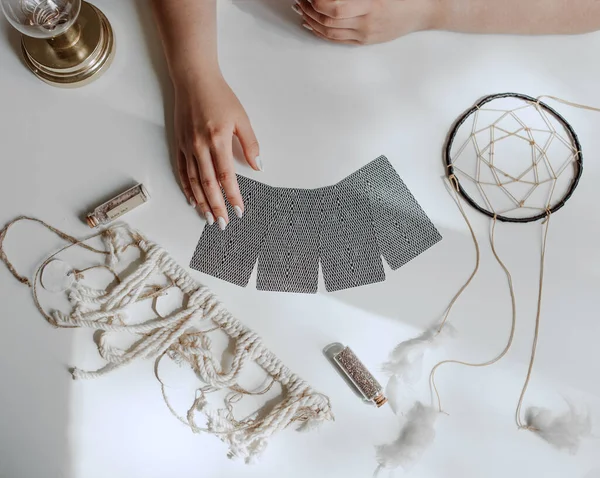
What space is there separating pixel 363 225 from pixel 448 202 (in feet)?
0.53

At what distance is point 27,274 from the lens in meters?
0.95

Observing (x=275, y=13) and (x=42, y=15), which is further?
(x=275, y=13)

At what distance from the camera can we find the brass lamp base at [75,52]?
3.09ft

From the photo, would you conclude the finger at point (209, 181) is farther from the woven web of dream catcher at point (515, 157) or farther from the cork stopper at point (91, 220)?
the woven web of dream catcher at point (515, 157)

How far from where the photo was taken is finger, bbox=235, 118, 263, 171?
3.09 feet

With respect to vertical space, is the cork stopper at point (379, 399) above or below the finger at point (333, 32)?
below

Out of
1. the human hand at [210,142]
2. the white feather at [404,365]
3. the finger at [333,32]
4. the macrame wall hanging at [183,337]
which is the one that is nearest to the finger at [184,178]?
the human hand at [210,142]

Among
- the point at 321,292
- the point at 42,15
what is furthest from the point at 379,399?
the point at 42,15

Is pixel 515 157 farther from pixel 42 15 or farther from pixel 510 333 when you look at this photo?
pixel 42 15

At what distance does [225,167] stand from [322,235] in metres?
0.21

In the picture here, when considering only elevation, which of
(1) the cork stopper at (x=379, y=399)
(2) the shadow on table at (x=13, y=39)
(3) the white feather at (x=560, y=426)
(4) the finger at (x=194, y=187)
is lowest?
(3) the white feather at (x=560, y=426)

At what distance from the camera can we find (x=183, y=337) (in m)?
0.94

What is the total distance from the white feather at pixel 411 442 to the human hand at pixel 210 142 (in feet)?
1.53

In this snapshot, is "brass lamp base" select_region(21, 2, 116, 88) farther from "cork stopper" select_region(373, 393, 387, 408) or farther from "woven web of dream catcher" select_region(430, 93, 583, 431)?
"cork stopper" select_region(373, 393, 387, 408)
